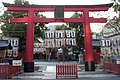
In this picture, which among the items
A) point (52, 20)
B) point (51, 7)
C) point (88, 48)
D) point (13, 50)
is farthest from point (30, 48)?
point (13, 50)

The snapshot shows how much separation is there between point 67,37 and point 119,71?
243 inches

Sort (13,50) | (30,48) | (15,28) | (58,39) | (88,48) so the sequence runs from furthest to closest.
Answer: (15,28)
(13,50)
(88,48)
(30,48)
(58,39)

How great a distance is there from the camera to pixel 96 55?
36.7m

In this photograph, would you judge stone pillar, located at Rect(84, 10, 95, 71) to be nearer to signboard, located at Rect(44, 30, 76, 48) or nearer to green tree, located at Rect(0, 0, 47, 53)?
signboard, located at Rect(44, 30, 76, 48)

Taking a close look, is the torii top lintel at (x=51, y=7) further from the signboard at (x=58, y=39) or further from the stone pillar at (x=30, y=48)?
the signboard at (x=58, y=39)

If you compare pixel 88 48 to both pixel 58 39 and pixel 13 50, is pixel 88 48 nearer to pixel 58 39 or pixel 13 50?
pixel 58 39

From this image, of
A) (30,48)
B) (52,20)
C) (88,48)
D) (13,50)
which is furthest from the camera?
(13,50)

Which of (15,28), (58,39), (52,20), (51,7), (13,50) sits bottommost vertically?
(13,50)

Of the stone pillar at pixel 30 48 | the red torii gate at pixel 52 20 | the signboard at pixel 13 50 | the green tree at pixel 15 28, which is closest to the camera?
the stone pillar at pixel 30 48

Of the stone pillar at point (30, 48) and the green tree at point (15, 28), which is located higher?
the green tree at point (15, 28)

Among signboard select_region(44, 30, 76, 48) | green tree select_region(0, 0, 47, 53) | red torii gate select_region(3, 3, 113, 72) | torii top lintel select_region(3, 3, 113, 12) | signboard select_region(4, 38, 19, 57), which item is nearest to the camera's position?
signboard select_region(44, 30, 76, 48)

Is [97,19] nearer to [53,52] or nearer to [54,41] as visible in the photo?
[54,41]

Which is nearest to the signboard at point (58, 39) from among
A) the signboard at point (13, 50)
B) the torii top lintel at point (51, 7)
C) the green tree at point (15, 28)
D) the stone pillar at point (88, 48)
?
the stone pillar at point (88, 48)

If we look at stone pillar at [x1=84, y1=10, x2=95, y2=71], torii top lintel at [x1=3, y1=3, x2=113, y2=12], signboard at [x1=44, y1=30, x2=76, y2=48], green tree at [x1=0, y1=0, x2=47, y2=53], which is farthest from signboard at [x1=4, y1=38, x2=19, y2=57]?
stone pillar at [x1=84, y1=10, x2=95, y2=71]
